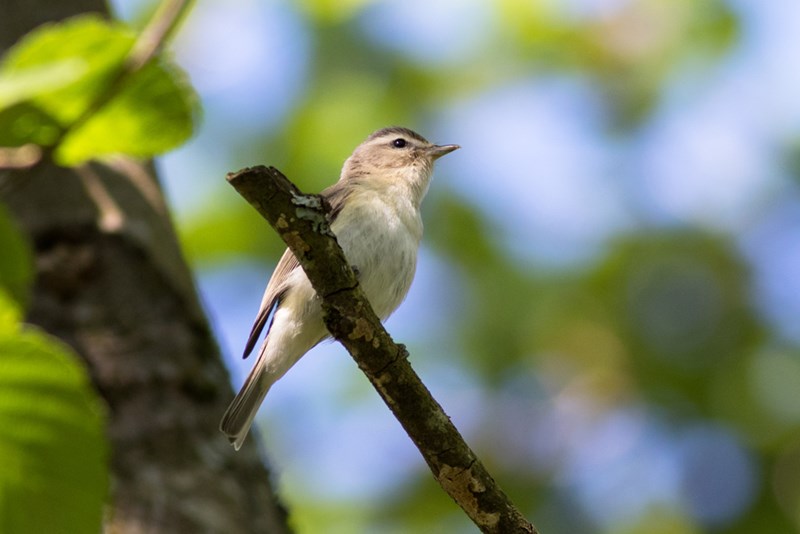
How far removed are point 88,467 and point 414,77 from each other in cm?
506

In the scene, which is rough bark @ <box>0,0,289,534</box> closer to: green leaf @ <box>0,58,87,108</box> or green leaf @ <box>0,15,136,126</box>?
green leaf @ <box>0,15,136,126</box>

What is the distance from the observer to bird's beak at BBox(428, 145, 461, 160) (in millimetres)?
5820

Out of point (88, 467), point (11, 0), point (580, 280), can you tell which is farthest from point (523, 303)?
point (88, 467)

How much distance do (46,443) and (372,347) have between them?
36.6 inches

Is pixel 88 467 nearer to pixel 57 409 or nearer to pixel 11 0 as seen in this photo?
pixel 57 409

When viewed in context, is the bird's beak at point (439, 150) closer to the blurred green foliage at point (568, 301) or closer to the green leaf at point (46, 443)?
the blurred green foliage at point (568, 301)

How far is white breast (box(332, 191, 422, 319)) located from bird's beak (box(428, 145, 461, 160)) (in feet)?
3.97

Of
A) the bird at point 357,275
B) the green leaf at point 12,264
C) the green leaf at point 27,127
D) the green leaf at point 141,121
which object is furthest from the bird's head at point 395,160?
the green leaf at point 12,264

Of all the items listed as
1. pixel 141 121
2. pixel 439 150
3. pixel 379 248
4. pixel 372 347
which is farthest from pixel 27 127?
pixel 439 150

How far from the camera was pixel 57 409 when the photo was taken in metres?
2.37

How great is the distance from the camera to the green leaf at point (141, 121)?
267cm

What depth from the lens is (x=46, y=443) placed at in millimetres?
2385

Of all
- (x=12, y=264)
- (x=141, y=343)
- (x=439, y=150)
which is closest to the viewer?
(x=12, y=264)

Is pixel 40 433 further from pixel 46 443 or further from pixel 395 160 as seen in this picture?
pixel 395 160
